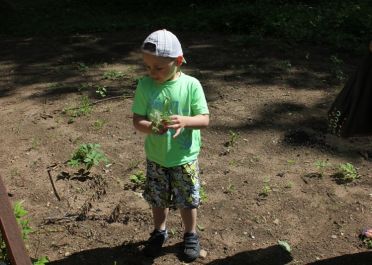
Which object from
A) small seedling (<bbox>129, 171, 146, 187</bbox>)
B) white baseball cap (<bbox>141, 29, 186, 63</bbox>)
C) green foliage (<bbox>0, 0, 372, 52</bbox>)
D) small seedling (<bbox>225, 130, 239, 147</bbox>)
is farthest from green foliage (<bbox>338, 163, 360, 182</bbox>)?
green foliage (<bbox>0, 0, 372, 52</bbox>)

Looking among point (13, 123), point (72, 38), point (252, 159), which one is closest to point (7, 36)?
point (72, 38)

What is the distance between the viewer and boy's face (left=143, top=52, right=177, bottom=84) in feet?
9.02

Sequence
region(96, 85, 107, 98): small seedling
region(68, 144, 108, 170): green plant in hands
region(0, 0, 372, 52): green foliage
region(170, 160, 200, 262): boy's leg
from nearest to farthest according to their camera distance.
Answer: region(170, 160, 200, 262): boy's leg → region(68, 144, 108, 170): green plant in hands → region(96, 85, 107, 98): small seedling → region(0, 0, 372, 52): green foliage

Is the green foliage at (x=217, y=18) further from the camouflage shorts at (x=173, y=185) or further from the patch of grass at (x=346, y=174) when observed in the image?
the camouflage shorts at (x=173, y=185)

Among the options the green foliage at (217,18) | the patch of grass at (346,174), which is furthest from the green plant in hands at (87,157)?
the green foliage at (217,18)

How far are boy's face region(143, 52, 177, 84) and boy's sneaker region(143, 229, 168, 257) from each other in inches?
43.5

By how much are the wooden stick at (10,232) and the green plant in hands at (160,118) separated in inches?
35.1

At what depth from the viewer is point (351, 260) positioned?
3377 millimetres

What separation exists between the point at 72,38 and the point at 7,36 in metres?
1.67

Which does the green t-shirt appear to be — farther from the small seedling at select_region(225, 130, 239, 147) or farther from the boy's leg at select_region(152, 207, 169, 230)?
the small seedling at select_region(225, 130, 239, 147)

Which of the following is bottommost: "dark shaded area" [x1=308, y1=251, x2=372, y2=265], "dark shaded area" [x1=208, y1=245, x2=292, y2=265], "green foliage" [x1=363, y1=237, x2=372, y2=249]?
"dark shaded area" [x1=208, y1=245, x2=292, y2=265]

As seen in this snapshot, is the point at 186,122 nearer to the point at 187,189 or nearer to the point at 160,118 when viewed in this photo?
the point at 160,118

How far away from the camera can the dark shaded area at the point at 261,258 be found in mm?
3367

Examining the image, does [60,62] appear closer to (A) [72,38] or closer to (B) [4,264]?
(A) [72,38]
